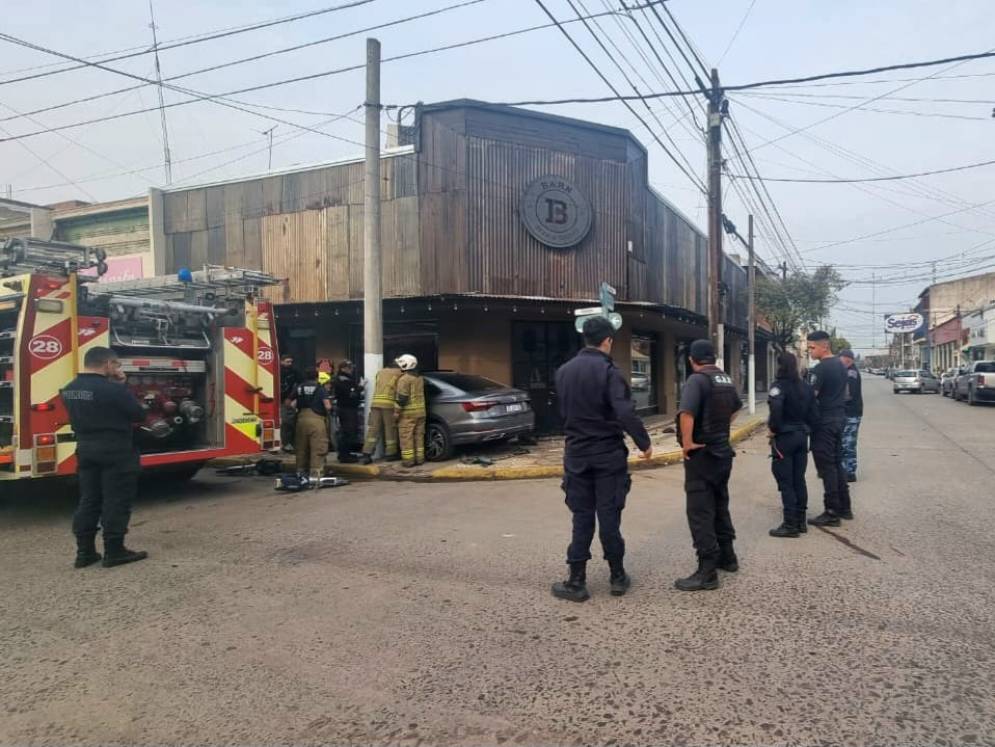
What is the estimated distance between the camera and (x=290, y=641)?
3.68m

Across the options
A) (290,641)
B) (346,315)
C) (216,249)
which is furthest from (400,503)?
(216,249)

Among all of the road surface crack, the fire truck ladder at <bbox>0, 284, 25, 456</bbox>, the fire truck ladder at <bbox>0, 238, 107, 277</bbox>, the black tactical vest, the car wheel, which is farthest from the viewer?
the car wheel

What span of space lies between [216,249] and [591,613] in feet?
44.6

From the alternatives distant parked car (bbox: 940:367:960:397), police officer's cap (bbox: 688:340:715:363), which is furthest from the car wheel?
distant parked car (bbox: 940:367:960:397)

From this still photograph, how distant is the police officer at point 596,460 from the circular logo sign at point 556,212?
924 centimetres

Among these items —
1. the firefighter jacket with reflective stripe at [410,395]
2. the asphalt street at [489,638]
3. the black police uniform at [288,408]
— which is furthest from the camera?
the firefighter jacket with reflective stripe at [410,395]

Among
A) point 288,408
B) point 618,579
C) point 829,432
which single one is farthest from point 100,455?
point 829,432

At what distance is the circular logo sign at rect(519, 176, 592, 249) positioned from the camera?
13.1 meters

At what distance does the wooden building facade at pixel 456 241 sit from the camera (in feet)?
41.6

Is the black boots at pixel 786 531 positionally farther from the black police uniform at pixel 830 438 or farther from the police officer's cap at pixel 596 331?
the police officer's cap at pixel 596 331

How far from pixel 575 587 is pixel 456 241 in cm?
925

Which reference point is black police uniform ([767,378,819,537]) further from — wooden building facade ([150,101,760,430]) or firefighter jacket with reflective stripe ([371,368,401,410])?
wooden building facade ([150,101,760,430])

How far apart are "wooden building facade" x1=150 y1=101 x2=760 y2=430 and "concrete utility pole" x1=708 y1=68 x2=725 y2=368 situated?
1137 millimetres

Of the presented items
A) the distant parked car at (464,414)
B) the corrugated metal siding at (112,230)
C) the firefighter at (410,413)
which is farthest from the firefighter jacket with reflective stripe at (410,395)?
the corrugated metal siding at (112,230)
